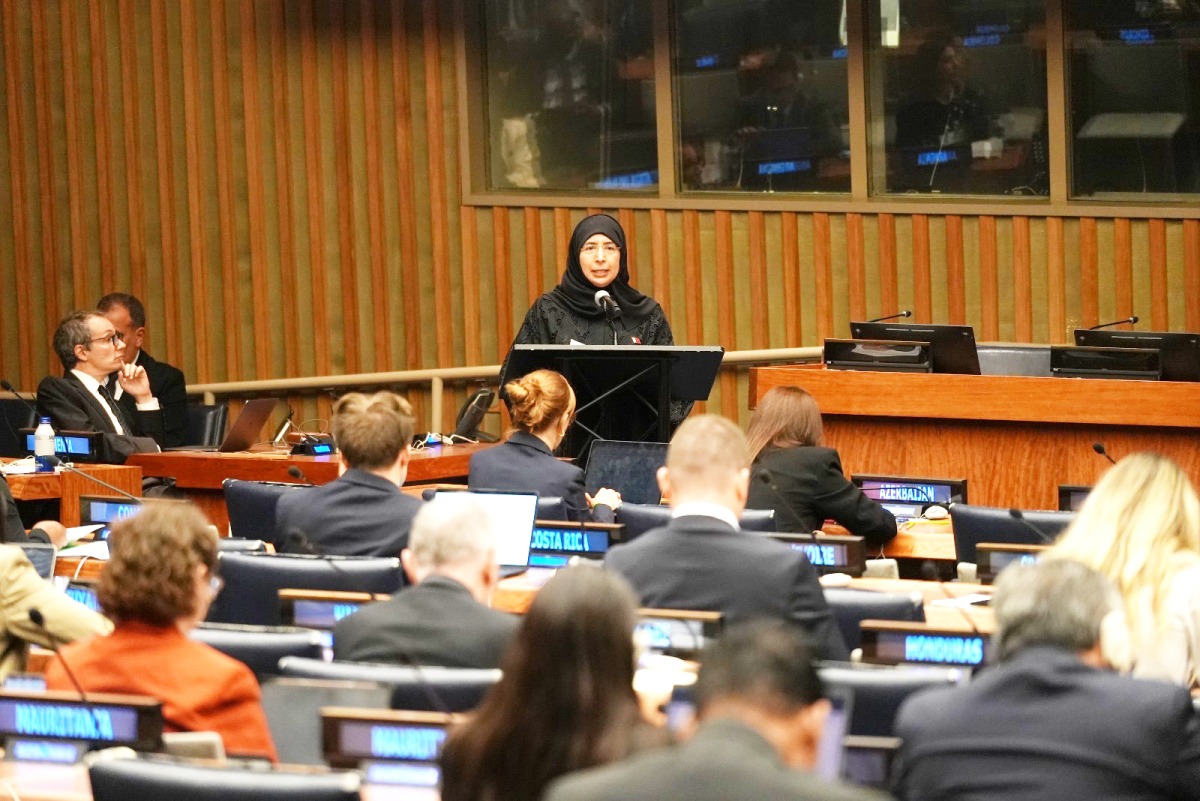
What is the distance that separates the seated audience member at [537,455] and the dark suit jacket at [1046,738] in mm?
3117

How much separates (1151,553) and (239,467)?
4994 millimetres

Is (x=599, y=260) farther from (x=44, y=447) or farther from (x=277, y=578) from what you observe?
(x=277, y=578)

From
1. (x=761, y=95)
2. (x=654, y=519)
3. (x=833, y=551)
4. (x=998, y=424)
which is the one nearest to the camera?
(x=833, y=551)

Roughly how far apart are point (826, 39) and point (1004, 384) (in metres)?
3.25

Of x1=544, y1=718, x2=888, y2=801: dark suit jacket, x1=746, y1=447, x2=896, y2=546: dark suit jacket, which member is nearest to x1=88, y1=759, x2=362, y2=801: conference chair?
x1=544, y1=718, x2=888, y2=801: dark suit jacket

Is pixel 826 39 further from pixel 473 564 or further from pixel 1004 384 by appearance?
pixel 473 564

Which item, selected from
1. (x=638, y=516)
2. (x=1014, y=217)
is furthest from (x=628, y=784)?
(x=1014, y=217)

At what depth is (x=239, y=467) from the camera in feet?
25.8

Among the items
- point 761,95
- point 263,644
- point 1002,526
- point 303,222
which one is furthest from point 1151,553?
point 303,222

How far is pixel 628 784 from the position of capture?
175 centimetres

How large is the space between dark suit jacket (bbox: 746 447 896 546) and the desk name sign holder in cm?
286

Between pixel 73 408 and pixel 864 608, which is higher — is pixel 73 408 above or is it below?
above

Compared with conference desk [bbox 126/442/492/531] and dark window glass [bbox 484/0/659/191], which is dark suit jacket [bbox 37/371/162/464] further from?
dark window glass [bbox 484/0/659/191]

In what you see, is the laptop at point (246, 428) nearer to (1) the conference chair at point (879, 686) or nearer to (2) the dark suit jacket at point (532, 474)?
(2) the dark suit jacket at point (532, 474)
